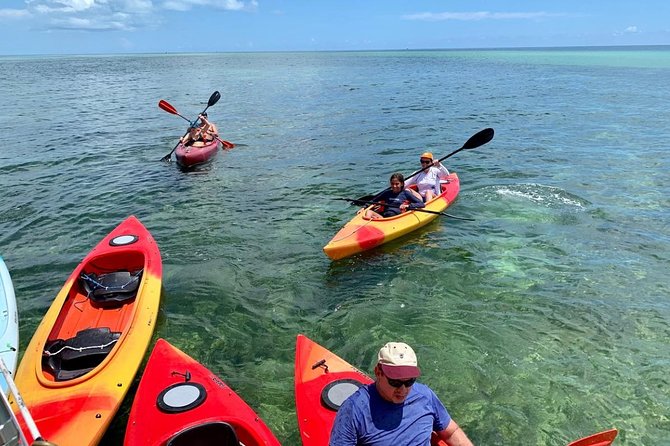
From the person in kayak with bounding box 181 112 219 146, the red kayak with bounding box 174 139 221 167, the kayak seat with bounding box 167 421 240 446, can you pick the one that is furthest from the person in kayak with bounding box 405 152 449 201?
the person in kayak with bounding box 181 112 219 146

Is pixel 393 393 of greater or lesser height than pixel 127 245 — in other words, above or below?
above

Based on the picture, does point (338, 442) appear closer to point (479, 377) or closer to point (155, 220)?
point (479, 377)

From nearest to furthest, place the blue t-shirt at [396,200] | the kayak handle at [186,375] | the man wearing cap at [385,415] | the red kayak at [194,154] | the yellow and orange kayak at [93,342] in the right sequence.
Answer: the man wearing cap at [385,415], the yellow and orange kayak at [93,342], the kayak handle at [186,375], the blue t-shirt at [396,200], the red kayak at [194,154]

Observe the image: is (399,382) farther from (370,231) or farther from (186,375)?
(370,231)

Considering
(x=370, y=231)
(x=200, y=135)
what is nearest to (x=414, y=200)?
(x=370, y=231)

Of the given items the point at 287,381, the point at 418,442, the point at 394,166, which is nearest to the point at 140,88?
the point at 394,166

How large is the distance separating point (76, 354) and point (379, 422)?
4.31 m

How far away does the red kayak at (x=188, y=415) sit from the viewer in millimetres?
4535

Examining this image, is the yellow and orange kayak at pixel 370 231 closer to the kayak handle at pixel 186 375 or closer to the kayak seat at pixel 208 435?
the kayak handle at pixel 186 375

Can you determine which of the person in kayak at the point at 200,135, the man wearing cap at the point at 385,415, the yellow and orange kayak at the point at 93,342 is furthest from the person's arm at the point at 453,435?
the person in kayak at the point at 200,135

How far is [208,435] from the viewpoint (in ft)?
15.1

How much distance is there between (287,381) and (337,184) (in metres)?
8.59

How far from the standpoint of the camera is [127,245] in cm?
827

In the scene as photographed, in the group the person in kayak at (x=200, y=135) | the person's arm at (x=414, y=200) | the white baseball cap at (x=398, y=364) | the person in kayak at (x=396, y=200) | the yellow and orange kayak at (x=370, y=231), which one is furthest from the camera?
the person in kayak at (x=200, y=135)
